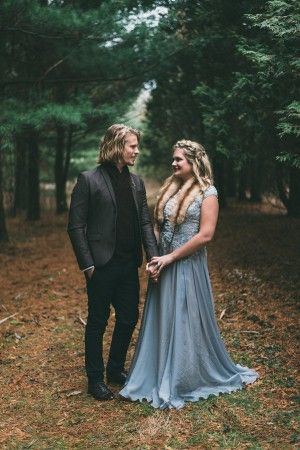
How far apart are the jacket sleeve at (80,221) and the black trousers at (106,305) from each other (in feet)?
0.67

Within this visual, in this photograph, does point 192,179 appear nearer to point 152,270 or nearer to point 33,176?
point 152,270

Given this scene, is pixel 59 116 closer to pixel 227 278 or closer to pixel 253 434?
pixel 227 278

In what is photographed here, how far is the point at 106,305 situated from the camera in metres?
4.73

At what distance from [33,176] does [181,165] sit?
36.8 feet

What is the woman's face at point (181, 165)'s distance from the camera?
15.0 ft

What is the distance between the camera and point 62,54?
11.3 m

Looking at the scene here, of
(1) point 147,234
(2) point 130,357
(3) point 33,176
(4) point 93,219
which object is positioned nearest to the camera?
(4) point 93,219

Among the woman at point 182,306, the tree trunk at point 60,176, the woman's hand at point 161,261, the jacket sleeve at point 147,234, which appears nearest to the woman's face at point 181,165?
the woman at point 182,306

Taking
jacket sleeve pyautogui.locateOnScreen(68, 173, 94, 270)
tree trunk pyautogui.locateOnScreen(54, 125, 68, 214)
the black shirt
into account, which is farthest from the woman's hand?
tree trunk pyautogui.locateOnScreen(54, 125, 68, 214)

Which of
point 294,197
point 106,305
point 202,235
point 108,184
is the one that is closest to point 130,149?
point 108,184

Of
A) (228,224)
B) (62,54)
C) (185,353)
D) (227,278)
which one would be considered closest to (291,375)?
(185,353)

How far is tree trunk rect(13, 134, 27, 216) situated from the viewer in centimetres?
1646

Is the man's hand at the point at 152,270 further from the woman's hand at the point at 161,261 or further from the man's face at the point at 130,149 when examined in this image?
the man's face at the point at 130,149

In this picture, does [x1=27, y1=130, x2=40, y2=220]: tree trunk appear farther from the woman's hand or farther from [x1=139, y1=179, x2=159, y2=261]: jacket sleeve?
the woman's hand
